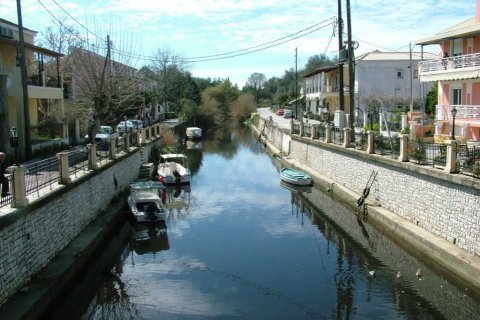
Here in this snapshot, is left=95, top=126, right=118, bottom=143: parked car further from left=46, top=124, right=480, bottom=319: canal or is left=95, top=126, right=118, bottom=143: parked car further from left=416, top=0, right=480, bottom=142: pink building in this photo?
left=416, top=0, right=480, bottom=142: pink building

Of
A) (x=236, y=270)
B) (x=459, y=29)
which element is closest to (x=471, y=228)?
(x=236, y=270)

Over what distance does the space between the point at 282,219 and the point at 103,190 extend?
8.33 metres

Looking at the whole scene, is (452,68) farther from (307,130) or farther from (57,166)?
(57,166)

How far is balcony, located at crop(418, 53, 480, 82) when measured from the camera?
84.5ft

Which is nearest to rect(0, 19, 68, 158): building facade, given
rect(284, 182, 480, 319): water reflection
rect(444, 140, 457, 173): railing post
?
rect(284, 182, 480, 319): water reflection

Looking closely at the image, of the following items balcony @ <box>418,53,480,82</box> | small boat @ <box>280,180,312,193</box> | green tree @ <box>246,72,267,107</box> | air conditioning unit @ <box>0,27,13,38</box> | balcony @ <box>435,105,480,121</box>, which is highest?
green tree @ <box>246,72,267,107</box>

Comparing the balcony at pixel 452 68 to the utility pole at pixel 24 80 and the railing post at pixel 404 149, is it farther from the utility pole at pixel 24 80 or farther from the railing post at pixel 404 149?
the utility pole at pixel 24 80

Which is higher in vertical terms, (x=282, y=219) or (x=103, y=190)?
(x=103, y=190)

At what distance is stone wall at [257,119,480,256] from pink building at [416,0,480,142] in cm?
593

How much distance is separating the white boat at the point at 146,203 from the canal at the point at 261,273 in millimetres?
576

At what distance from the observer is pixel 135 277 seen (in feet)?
50.7

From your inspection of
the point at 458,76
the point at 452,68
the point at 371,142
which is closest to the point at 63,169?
the point at 371,142

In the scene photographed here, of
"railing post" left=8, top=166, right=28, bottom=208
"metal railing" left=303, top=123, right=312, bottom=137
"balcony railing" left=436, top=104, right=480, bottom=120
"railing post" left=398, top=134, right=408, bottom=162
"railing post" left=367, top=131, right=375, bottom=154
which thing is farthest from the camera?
"metal railing" left=303, top=123, right=312, bottom=137

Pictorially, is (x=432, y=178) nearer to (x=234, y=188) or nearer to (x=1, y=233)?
(x=1, y=233)
